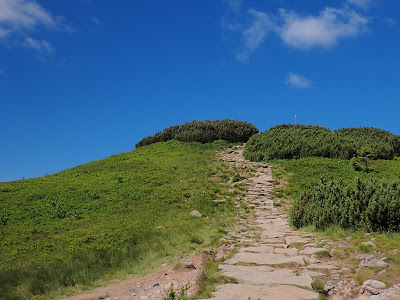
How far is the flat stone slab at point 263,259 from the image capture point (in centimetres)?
931

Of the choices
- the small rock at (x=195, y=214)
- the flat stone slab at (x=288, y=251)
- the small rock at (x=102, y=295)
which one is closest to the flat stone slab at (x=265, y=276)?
A: the flat stone slab at (x=288, y=251)

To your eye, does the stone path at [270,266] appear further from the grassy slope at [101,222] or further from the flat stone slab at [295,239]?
the grassy slope at [101,222]

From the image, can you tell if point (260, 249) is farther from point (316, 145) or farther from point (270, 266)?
point (316, 145)

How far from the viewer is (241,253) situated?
10453mm

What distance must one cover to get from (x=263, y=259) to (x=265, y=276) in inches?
59.2

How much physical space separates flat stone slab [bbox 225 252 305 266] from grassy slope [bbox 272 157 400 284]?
49.4 inches

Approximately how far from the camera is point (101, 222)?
1515 cm

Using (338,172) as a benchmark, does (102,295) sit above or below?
below

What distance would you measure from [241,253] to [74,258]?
5664mm

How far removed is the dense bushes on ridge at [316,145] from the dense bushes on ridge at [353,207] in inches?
551

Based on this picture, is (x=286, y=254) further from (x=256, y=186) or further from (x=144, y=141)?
(x=144, y=141)

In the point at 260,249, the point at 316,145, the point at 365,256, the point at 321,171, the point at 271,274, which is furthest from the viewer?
the point at 316,145

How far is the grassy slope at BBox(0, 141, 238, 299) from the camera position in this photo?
410 inches

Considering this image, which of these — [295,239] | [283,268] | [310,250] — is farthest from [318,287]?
[295,239]
